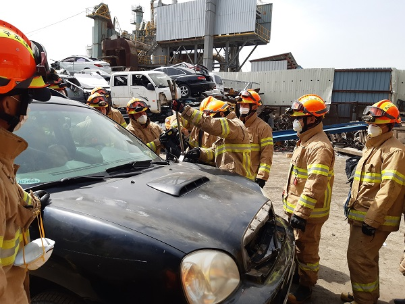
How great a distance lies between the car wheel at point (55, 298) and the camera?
1.62 metres

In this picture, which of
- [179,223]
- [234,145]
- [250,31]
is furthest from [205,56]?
[179,223]

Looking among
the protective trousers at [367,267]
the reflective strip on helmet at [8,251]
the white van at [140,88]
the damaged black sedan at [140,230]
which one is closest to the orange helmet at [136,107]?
the damaged black sedan at [140,230]

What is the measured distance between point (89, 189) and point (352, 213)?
95.0 inches

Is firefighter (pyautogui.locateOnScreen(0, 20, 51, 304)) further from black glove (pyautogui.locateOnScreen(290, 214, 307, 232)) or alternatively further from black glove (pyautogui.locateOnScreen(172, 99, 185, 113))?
black glove (pyautogui.locateOnScreen(290, 214, 307, 232))

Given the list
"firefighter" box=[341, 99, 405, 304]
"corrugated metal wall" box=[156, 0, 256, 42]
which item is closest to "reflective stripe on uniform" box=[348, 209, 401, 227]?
"firefighter" box=[341, 99, 405, 304]

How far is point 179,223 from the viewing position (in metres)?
1.79

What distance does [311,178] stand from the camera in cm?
295

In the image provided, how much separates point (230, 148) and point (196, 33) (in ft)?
Answer: 105

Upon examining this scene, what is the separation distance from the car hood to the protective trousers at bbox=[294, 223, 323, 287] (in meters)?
0.99

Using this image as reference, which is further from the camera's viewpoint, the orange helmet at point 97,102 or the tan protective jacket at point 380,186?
the orange helmet at point 97,102

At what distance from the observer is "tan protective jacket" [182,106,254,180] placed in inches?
136

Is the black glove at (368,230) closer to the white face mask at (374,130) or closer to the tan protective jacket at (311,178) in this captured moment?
the tan protective jacket at (311,178)

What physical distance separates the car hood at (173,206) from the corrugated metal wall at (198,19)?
1244 inches

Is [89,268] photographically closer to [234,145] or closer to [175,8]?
[234,145]
